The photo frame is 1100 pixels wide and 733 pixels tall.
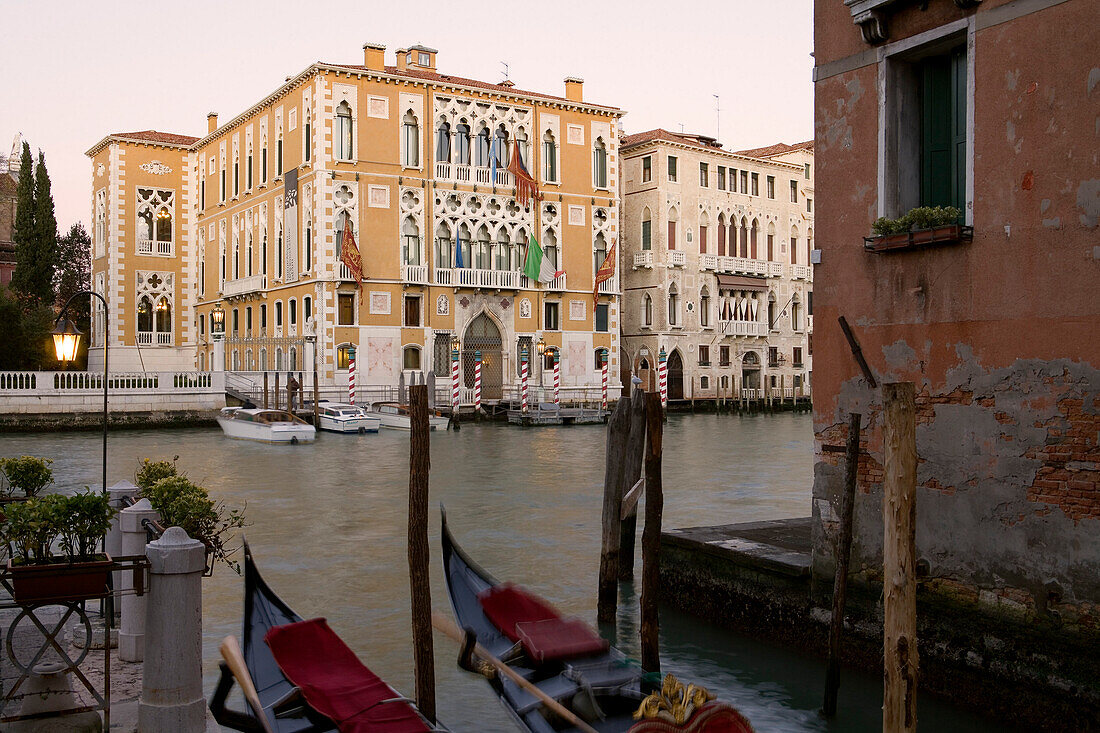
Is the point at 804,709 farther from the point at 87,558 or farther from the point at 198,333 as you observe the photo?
the point at 198,333

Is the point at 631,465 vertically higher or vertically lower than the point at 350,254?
lower

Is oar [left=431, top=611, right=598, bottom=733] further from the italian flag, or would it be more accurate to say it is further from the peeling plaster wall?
the italian flag

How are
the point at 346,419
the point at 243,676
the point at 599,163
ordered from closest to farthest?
the point at 243,676
the point at 346,419
the point at 599,163

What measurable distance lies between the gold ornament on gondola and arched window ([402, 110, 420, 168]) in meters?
25.6

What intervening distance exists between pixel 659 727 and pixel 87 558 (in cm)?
219

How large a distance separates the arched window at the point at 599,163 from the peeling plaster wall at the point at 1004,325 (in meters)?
25.8

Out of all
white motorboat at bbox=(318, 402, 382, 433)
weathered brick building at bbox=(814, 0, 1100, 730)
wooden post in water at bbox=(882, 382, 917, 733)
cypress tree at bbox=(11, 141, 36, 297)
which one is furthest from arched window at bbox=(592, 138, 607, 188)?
wooden post in water at bbox=(882, 382, 917, 733)

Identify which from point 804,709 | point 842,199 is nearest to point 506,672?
point 804,709

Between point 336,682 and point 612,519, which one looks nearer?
point 336,682

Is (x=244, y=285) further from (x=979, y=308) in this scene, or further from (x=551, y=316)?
(x=979, y=308)

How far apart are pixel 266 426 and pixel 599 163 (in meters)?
14.2

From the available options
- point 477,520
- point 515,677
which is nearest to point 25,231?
point 477,520

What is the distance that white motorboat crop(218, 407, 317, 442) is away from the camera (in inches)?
874

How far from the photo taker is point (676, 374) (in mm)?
35781
